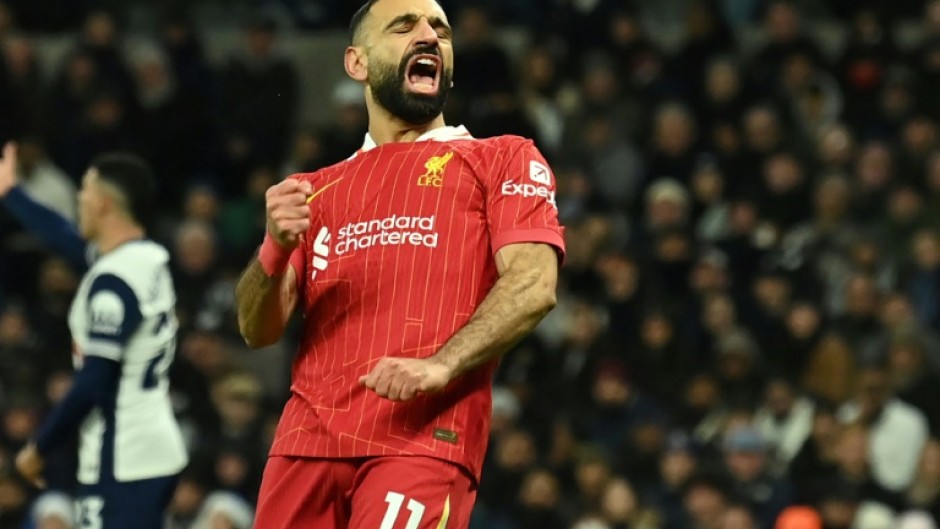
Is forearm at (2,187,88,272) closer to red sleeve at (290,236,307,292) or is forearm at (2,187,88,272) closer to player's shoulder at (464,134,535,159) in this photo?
red sleeve at (290,236,307,292)

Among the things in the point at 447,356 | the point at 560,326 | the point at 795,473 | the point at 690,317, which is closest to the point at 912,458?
the point at 795,473

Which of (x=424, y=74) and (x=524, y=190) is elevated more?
(x=424, y=74)

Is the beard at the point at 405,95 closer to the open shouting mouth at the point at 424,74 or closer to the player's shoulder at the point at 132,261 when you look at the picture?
the open shouting mouth at the point at 424,74

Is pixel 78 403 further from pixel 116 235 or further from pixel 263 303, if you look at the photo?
pixel 263 303

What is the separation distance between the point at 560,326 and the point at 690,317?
91cm

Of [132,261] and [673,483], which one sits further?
[673,483]

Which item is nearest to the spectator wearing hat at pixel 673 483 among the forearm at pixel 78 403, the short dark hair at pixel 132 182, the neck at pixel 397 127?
the short dark hair at pixel 132 182

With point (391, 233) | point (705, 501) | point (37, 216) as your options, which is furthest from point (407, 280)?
point (705, 501)

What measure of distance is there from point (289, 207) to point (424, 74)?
739 mm

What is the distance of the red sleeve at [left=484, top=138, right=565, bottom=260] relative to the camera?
5023 mm

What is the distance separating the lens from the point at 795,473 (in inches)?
439

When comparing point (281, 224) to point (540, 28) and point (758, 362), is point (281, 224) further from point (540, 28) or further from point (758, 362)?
point (540, 28)

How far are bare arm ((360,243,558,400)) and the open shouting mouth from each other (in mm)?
580

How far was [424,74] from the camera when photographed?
534 cm
